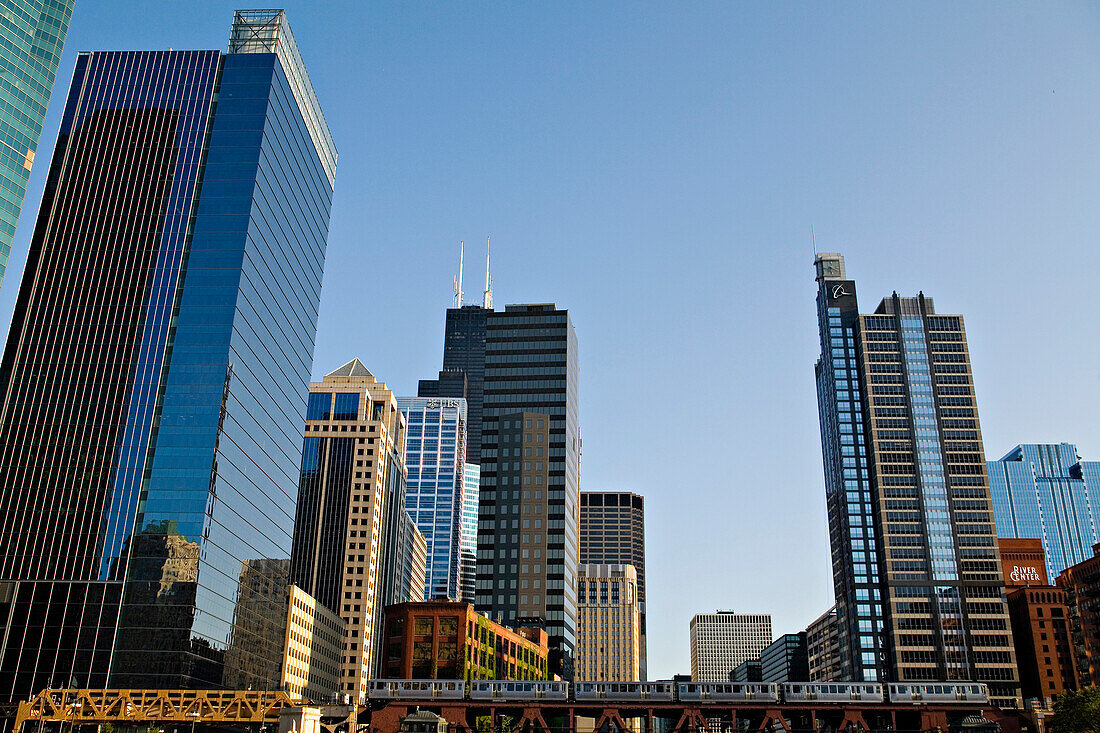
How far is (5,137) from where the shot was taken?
350 feet

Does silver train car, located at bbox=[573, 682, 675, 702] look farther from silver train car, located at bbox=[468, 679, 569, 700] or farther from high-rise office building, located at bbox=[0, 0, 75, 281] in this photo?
high-rise office building, located at bbox=[0, 0, 75, 281]

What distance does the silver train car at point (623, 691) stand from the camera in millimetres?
84500

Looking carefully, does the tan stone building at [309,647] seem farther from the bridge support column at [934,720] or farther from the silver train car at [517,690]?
the bridge support column at [934,720]

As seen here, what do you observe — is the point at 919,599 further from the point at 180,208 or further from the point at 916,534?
the point at 180,208

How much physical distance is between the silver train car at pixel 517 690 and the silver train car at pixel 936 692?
31.3 meters

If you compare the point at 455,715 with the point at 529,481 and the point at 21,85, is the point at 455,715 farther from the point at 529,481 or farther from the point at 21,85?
the point at 529,481

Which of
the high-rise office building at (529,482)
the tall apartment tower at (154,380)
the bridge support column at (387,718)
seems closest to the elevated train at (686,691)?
the bridge support column at (387,718)

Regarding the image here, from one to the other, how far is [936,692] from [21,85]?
121451mm

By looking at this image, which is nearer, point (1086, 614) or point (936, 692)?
point (936, 692)

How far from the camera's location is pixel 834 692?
86.4 meters

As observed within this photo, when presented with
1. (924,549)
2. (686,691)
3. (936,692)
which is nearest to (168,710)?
(686,691)

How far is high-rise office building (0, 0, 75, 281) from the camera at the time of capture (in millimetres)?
106188

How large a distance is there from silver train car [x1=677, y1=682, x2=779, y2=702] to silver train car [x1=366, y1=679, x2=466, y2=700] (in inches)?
813

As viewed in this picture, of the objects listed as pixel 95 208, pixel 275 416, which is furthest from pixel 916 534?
pixel 95 208
